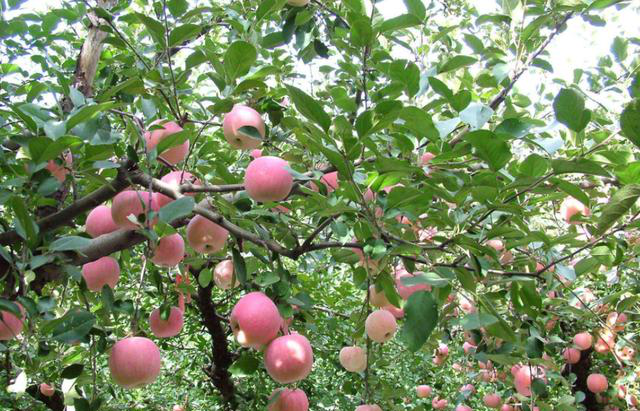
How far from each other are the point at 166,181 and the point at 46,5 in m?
2.59

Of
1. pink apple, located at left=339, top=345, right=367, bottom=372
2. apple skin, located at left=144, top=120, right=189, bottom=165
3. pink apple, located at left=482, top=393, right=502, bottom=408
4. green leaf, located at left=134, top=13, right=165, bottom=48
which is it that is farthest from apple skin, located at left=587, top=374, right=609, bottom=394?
green leaf, located at left=134, top=13, right=165, bottom=48

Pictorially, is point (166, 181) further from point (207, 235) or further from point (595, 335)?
point (595, 335)

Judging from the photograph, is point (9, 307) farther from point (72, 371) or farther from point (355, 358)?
point (355, 358)

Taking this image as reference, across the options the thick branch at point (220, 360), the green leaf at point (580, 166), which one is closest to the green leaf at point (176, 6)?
the green leaf at point (580, 166)

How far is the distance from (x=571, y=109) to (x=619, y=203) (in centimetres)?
20

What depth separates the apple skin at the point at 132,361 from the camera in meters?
1.20

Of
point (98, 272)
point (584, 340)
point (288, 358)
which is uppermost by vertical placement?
point (98, 272)

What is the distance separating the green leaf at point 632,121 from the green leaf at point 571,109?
124mm

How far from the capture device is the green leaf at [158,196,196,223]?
41.1 inches

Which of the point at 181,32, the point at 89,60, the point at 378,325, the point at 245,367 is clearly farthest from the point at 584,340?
the point at 89,60

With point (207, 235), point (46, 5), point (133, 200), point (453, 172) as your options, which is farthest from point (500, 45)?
point (46, 5)

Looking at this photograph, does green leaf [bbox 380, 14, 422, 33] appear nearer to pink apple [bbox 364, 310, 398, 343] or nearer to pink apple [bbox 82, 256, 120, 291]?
pink apple [bbox 364, 310, 398, 343]

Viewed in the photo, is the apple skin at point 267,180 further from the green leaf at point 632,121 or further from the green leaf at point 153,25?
the green leaf at point 632,121

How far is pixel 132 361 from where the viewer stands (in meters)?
1.21
